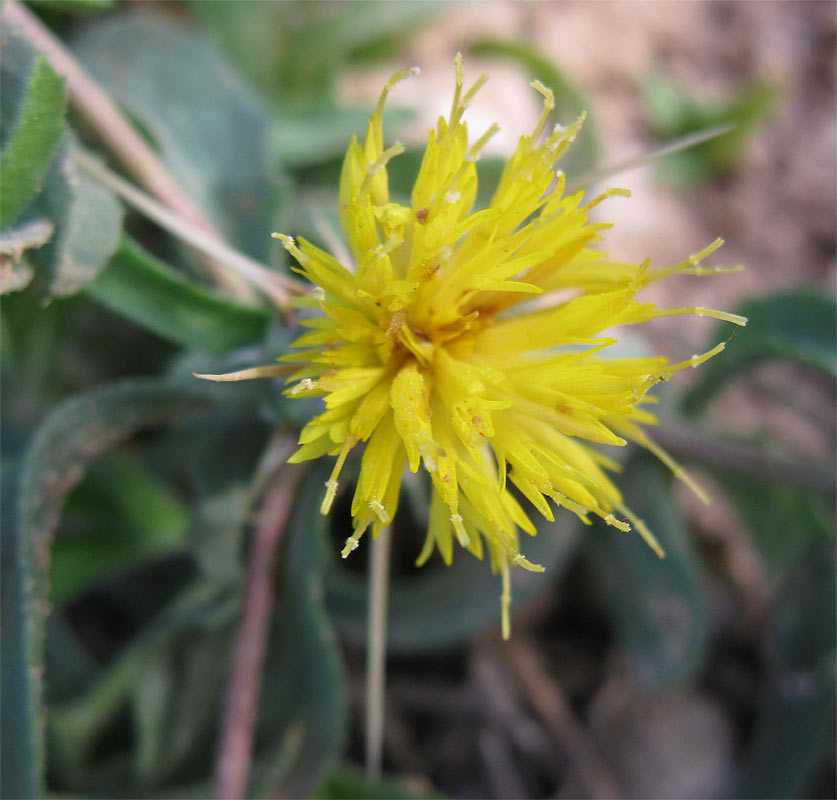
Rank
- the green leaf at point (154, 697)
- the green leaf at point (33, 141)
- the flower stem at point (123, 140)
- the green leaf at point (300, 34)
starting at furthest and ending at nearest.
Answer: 1. the green leaf at point (300, 34)
2. the green leaf at point (154, 697)
3. the flower stem at point (123, 140)
4. the green leaf at point (33, 141)

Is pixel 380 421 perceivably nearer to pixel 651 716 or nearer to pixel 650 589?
pixel 650 589

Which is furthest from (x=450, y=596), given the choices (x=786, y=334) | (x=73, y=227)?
(x=73, y=227)

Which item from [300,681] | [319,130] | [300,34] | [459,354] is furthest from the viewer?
[300,34]

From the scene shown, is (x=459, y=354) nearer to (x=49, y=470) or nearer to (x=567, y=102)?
(x=49, y=470)

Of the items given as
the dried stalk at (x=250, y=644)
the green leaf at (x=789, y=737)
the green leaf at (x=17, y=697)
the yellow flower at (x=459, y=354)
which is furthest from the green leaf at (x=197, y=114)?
the green leaf at (x=789, y=737)

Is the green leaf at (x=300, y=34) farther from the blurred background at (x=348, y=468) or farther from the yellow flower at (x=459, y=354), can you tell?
the yellow flower at (x=459, y=354)

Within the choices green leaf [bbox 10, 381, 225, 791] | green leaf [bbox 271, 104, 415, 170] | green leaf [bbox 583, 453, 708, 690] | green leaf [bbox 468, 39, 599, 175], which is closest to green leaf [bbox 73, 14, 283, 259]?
green leaf [bbox 271, 104, 415, 170]
